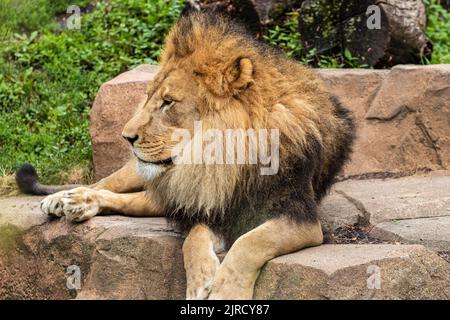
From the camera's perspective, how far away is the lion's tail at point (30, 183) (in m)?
6.20

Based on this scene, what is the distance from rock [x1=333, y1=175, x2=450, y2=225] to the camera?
547 centimetres

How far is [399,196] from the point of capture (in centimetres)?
587

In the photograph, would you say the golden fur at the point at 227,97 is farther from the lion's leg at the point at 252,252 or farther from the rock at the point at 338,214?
the rock at the point at 338,214

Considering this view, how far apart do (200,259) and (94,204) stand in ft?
4.02

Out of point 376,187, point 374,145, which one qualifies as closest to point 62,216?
point 376,187

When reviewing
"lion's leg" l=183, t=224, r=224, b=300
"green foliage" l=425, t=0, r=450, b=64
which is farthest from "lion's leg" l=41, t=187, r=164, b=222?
"green foliage" l=425, t=0, r=450, b=64

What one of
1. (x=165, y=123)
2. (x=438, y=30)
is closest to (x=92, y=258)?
(x=165, y=123)

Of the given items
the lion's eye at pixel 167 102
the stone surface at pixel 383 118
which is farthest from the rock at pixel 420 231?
the lion's eye at pixel 167 102

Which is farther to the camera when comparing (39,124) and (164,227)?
(39,124)

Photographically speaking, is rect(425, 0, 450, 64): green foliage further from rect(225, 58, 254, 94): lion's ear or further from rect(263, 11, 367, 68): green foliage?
rect(225, 58, 254, 94): lion's ear

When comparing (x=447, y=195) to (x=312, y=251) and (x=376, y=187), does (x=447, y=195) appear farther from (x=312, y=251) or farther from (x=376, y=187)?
(x=312, y=251)

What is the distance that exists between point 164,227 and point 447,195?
196 centimetres

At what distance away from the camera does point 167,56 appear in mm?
4789

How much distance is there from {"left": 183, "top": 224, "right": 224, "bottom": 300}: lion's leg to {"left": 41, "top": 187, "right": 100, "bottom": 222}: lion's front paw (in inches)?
37.0
